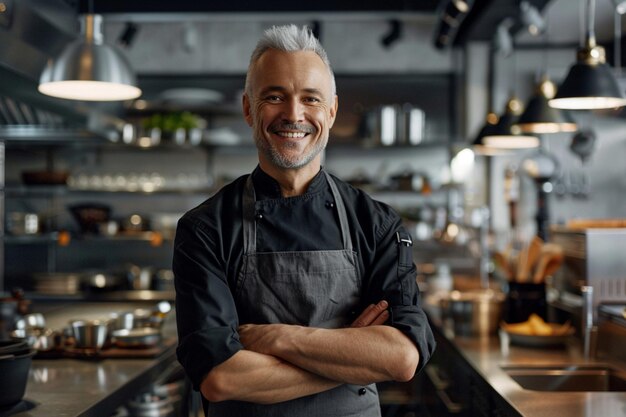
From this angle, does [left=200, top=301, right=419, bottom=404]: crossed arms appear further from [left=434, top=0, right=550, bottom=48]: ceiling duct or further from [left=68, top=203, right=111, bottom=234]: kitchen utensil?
[left=68, top=203, right=111, bottom=234]: kitchen utensil

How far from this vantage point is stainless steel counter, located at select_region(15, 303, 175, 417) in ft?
7.57

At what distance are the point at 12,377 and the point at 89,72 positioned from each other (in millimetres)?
1341

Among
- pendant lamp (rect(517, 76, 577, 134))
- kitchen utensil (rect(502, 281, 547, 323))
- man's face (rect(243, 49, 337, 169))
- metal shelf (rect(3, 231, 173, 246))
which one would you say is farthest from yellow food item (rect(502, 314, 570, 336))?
metal shelf (rect(3, 231, 173, 246))

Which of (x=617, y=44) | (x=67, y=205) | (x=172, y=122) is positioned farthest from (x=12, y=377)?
(x=67, y=205)

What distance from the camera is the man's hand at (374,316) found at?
193 centimetres

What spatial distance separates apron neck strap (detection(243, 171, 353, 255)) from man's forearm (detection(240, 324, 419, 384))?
0.24 m

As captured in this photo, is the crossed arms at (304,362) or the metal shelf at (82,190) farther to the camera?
the metal shelf at (82,190)

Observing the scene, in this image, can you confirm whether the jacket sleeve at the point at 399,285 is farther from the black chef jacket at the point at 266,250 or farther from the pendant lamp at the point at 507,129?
the pendant lamp at the point at 507,129

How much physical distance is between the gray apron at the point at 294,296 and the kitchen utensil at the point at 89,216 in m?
4.90

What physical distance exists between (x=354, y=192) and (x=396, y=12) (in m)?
2.57

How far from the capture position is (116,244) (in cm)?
708

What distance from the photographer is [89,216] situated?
6559mm

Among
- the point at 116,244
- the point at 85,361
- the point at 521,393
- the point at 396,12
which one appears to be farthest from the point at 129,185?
the point at 521,393

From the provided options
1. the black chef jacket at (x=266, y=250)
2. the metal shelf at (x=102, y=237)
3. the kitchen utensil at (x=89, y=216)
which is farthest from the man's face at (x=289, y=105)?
the kitchen utensil at (x=89, y=216)
